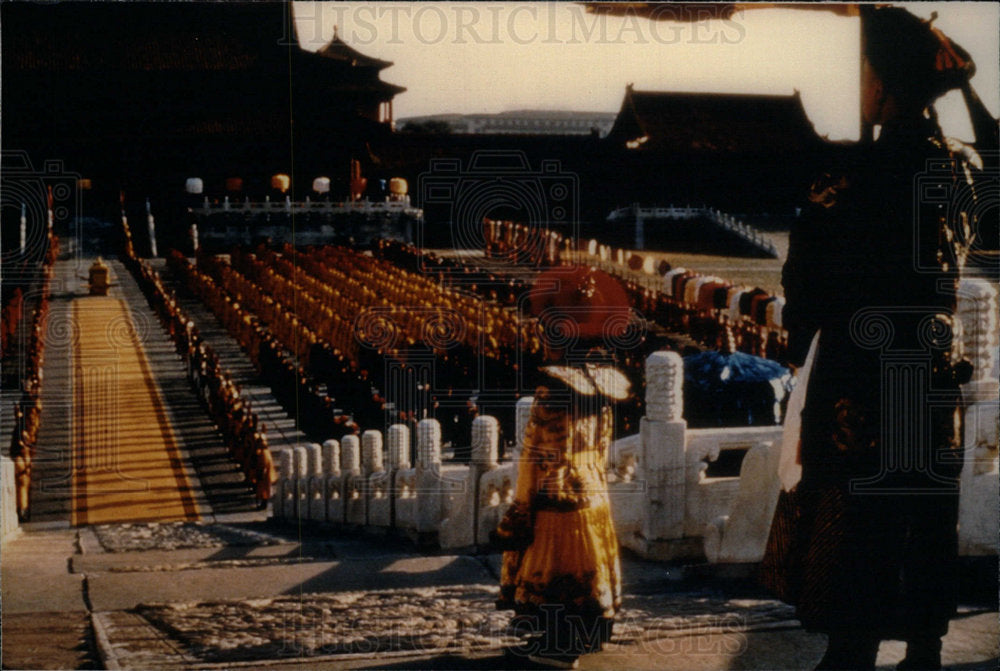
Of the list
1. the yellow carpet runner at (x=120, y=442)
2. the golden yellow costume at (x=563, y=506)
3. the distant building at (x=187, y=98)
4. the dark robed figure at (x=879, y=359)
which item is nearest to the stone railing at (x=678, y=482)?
the golden yellow costume at (x=563, y=506)

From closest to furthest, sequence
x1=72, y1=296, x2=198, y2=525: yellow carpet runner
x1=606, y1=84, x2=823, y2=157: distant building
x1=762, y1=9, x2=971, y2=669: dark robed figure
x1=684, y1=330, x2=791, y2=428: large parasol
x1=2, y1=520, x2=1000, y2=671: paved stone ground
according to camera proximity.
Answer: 1. x1=762, y1=9, x2=971, y2=669: dark robed figure
2. x1=2, y1=520, x2=1000, y2=671: paved stone ground
3. x1=72, y1=296, x2=198, y2=525: yellow carpet runner
4. x1=684, y1=330, x2=791, y2=428: large parasol
5. x1=606, y1=84, x2=823, y2=157: distant building

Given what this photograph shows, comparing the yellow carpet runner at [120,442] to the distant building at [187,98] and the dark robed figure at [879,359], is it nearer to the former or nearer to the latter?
the dark robed figure at [879,359]

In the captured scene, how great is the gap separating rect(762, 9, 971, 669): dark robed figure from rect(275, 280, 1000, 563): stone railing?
1.37 m

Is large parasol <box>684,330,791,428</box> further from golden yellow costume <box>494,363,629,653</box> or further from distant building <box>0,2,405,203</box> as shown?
distant building <box>0,2,405,203</box>

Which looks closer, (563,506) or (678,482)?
(563,506)

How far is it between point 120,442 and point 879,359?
804 centimetres

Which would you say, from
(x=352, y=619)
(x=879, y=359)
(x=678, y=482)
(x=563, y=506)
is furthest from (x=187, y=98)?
(x=879, y=359)

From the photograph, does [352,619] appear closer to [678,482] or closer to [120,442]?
[678,482]

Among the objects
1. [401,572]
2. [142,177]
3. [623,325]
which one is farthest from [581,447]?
[142,177]

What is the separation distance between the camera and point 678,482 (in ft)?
16.6

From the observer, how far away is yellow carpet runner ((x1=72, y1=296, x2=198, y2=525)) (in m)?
8.18

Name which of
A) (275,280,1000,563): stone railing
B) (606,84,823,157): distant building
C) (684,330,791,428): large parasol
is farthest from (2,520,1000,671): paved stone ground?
(606,84,823,157): distant building

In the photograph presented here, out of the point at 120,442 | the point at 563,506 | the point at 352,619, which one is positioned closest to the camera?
the point at 563,506

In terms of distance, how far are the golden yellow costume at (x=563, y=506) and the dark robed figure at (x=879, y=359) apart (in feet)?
2.10
